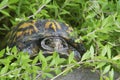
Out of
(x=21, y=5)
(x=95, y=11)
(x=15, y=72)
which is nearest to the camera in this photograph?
(x=15, y=72)

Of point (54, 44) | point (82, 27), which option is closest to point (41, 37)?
point (54, 44)

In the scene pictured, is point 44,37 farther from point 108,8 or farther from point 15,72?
point 15,72

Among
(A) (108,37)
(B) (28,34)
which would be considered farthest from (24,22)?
(A) (108,37)

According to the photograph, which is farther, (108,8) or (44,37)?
(108,8)

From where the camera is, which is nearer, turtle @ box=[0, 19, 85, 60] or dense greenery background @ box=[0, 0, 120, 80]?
dense greenery background @ box=[0, 0, 120, 80]

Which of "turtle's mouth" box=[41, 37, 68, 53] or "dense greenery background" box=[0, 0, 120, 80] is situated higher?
"dense greenery background" box=[0, 0, 120, 80]
